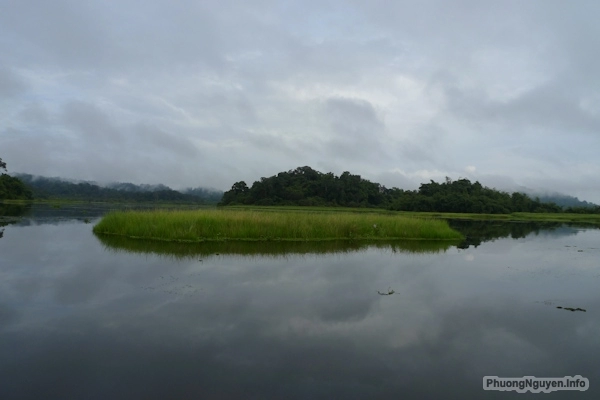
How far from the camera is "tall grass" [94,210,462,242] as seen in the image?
16.7 metres

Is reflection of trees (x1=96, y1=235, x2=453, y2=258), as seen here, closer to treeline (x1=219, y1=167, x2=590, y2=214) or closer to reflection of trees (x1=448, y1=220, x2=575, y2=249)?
reflection of trees (x1=448, y1=220, x2=575, y2=249)

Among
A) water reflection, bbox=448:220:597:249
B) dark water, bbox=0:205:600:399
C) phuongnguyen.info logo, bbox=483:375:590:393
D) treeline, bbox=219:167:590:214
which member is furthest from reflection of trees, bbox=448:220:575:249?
treeline, bbox=219:167:590:214

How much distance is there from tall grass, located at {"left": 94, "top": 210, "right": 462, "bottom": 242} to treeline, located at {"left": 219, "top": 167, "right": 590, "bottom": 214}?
40022 mm

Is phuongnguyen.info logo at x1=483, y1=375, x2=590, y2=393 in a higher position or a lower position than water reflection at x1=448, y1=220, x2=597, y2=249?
lower

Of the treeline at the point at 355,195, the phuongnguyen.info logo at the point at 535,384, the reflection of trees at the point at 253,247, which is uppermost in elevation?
the treeline at the point at 355,195

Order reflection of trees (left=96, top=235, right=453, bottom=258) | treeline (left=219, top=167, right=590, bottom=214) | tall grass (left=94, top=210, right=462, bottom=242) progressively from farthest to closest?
1. treeline (left=219, top=167, right=590, bottom=214)
2. tall grass (left=94, top=210, right=462, bottom=242)
3. reflection of trees (left=96, top=235, right=453, bottom=258)

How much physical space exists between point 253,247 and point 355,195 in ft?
190

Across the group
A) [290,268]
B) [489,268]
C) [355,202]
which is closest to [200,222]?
[290,268]

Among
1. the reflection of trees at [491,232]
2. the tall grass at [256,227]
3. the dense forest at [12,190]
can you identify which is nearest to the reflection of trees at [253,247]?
the tall grass at [256,227]

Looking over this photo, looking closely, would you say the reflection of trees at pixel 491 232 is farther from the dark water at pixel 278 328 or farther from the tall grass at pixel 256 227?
the dark water at pixel 278 328

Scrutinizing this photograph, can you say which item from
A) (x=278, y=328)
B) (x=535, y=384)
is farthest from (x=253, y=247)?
(x=535, y=384)

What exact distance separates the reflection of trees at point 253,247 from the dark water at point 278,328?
136 centimetres

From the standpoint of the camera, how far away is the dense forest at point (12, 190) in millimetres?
63875

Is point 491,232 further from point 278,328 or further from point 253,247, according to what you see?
point 278,328
